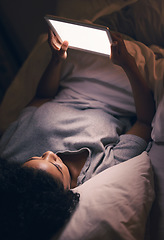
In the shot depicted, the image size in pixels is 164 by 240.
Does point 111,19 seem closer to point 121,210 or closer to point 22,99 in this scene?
point 22,99

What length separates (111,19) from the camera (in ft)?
3.47

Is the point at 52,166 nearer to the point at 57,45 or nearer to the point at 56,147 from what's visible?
the point at 56,147

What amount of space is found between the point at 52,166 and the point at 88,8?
30.2 inches

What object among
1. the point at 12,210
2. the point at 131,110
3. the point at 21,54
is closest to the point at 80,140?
the point at 131,110

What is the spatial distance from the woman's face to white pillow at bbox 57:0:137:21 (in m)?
0.68

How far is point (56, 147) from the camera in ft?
3.16

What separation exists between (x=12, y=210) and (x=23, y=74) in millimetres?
782

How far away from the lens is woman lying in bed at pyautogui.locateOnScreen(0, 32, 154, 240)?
2.24ft

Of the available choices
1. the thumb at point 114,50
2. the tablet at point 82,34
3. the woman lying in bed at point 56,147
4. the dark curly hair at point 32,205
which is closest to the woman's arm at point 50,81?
the woman lying in bed at point 56,147

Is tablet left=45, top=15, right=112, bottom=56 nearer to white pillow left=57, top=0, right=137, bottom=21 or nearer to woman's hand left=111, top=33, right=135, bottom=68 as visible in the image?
woman's hand left=111, top=33, right=135, bottom=68

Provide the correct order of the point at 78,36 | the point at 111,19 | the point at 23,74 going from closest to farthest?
1. the point at 78,36
2. the point at 111,19
3. the point at 23,74

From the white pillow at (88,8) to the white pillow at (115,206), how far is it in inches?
27.8

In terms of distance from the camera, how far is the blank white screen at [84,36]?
74cm

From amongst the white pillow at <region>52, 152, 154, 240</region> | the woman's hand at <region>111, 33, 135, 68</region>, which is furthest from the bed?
the woman's hand at <region>111, 33, 135, 68</region>
